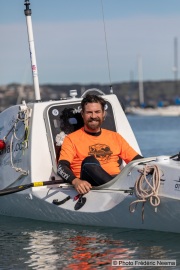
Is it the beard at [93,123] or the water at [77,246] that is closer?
the water at [77,246]

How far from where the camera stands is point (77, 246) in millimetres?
10992

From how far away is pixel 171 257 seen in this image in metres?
10.2

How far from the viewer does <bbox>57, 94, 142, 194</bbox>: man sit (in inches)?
456

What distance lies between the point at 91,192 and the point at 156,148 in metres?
20.7

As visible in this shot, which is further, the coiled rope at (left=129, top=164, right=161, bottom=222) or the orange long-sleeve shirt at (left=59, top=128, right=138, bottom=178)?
the orange long-sleeve shirt at (left=59, top=128, right=138, bottom=178)

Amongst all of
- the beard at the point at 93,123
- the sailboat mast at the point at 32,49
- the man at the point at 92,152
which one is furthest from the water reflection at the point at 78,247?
the sailboat mast at the point at 32,49

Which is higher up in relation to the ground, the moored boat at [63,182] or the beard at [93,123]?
the beard at [93,123]

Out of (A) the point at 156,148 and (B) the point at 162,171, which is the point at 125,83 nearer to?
(A) the point at 156,148

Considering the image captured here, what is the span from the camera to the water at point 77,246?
10.2 meters

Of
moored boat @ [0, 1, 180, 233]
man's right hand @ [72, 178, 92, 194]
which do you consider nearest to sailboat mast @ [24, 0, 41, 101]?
moored boat @ [0, 1, 180, 233]

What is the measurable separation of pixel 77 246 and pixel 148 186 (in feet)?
3.60

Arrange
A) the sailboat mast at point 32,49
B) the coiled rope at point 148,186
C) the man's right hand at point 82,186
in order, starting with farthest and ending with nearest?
the sailboat mast at point 32,49, the man's right hand at point 82,186, the coiled rope at point 148,186

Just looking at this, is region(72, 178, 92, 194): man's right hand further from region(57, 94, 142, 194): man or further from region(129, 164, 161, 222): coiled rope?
A: region(129, 164, 161, 222): coiled rope

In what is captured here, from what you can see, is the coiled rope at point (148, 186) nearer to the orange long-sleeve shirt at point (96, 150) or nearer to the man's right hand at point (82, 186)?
the man's right hand at point (82, 186)
